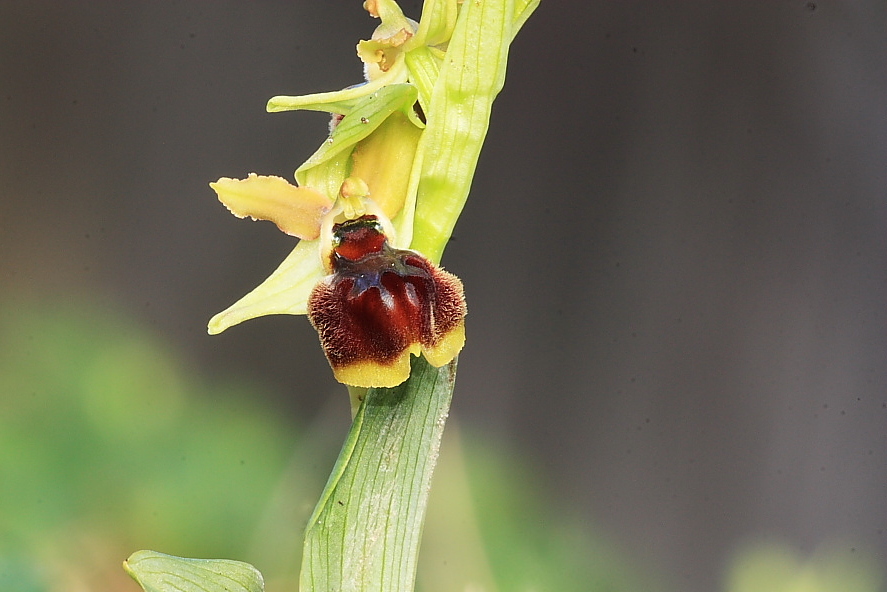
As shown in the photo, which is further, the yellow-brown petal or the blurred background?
the blurred background

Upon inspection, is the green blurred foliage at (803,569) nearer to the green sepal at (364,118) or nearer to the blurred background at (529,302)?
the blurred background at (529,302)

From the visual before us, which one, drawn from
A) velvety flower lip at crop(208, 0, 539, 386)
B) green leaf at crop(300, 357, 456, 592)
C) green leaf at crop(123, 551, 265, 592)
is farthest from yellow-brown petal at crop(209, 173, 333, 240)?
green leaf at crop(123, 551, 265, 592)

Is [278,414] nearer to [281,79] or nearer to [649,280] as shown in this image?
[281,79]

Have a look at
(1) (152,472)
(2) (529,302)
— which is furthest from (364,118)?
(1) (152,472)

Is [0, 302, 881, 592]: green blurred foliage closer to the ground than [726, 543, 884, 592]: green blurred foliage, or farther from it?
farther from it

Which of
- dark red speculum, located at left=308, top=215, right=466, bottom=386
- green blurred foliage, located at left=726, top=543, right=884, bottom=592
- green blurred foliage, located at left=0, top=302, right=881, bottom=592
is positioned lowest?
green blurred foliage, located at left=726, top=543, right=884, bottom=592

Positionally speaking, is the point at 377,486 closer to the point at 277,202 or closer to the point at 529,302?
the point at 277,202

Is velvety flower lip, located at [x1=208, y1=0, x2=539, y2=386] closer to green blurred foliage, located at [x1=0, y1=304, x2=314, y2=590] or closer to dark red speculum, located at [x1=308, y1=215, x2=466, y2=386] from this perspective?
dark red speculum, located at [x1=308, y1=215, x2=466, y2=386]
